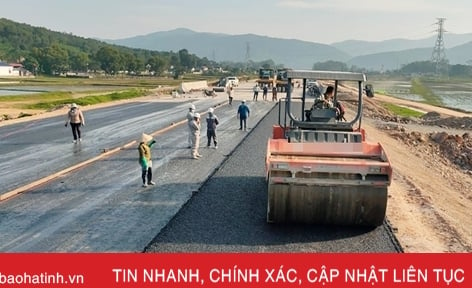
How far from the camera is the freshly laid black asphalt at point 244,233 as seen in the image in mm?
8453

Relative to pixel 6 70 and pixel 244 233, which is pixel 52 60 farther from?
pixel 244 233

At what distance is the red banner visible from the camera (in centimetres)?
635

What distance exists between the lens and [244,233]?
913cm

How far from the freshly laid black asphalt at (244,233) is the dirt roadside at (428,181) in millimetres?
843

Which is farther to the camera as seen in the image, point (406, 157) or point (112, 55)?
point (112, 55)

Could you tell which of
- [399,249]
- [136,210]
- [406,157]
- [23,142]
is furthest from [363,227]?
[23,142]

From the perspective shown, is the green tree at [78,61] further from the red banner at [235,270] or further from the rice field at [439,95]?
the red banner at [235,270]

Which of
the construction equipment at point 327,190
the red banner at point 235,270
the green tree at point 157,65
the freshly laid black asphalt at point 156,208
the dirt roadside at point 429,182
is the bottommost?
the dirt roadside at point 429,182

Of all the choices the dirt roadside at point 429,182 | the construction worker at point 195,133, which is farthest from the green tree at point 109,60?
the construction worker at point 195,133

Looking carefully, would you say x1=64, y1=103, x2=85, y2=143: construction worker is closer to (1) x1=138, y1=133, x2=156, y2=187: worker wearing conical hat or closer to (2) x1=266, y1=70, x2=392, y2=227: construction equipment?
(1) x1=138, y1=133, x2=156, y2=187: worker wearing conical hat

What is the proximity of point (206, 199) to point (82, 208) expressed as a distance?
105 inches

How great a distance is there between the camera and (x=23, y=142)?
2162 centimetres

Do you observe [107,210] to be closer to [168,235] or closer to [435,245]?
[168,235]

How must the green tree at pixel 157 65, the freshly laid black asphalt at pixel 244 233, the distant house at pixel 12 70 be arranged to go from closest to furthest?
the freshly laid black asphalt at pixel 244 233, the distant house at pixel 12 70, the green tree at pixel 157 65
